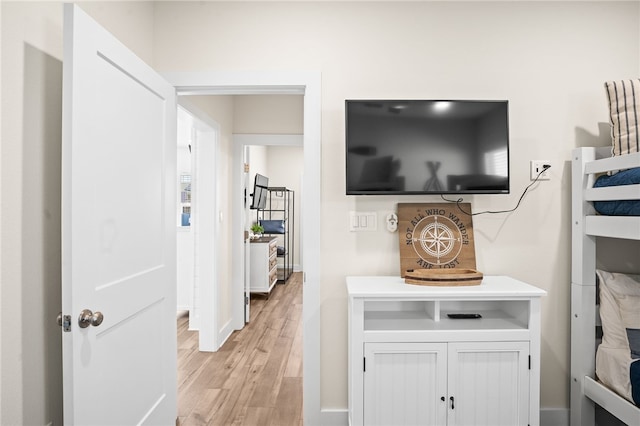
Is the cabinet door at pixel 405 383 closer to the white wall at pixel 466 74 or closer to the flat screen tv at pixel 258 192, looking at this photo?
the white wall at pixel 466 74

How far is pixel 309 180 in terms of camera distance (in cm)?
221

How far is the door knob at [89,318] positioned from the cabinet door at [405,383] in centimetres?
115

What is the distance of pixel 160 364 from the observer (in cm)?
206

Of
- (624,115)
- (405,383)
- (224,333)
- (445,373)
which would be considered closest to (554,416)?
(445,373)

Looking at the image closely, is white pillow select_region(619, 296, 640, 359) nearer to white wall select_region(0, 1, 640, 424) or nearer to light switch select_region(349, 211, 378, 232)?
white wall select_region(0, 1, 640, 424)

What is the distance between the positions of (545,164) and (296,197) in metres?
5.94

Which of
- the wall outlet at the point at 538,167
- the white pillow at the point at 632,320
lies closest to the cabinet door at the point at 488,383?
the white pillow at the point at 632,320

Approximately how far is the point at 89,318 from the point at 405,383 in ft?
4.59

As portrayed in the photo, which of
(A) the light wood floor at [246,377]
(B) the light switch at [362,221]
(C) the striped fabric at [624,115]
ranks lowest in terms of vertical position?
(A) the light wood floor at [246,377]

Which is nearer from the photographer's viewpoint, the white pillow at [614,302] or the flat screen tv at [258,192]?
the white pillow at [614,302]

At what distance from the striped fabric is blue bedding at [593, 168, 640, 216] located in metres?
0.15

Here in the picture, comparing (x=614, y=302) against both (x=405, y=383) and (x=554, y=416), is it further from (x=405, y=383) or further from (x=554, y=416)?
(x=405, y=383)

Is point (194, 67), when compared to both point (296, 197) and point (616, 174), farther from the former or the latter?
point (296, 197)

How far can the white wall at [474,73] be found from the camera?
87.4 inches
